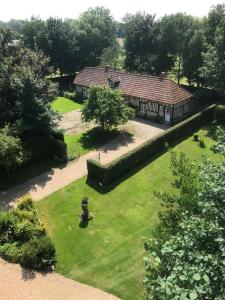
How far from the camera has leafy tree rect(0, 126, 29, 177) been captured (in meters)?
27.2

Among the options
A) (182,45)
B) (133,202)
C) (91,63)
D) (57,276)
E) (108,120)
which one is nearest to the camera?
(57,276)

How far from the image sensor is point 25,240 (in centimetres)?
2191

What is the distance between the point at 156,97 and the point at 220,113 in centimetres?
882

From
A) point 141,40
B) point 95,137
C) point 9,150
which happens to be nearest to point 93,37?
point 141,40

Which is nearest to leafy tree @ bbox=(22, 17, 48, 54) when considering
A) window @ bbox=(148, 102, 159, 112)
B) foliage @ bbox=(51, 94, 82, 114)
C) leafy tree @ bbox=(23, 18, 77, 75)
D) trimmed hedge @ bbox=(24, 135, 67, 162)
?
leafy tree @ bbox=(23, 18, 77, 75)

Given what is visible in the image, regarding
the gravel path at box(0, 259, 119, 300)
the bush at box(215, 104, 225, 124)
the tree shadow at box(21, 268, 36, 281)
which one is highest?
the bush at box(215, 104, 225, 124)

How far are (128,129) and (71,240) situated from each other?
69.3 feet

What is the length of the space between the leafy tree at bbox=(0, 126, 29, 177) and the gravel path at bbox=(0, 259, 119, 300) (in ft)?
32.6

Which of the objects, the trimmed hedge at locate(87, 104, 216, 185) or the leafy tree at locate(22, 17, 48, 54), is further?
the leafy tree at locate(22, 17, 48, 54)

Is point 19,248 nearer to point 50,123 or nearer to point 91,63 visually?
point 50,123

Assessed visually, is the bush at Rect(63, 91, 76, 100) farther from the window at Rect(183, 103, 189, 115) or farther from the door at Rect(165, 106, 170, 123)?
the window at Rect(183, 103, 189, 115)

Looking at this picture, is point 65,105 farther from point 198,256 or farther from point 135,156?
point 198,256

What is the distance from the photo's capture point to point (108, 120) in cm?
3772

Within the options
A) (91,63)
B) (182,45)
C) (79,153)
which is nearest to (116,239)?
(79,153)
